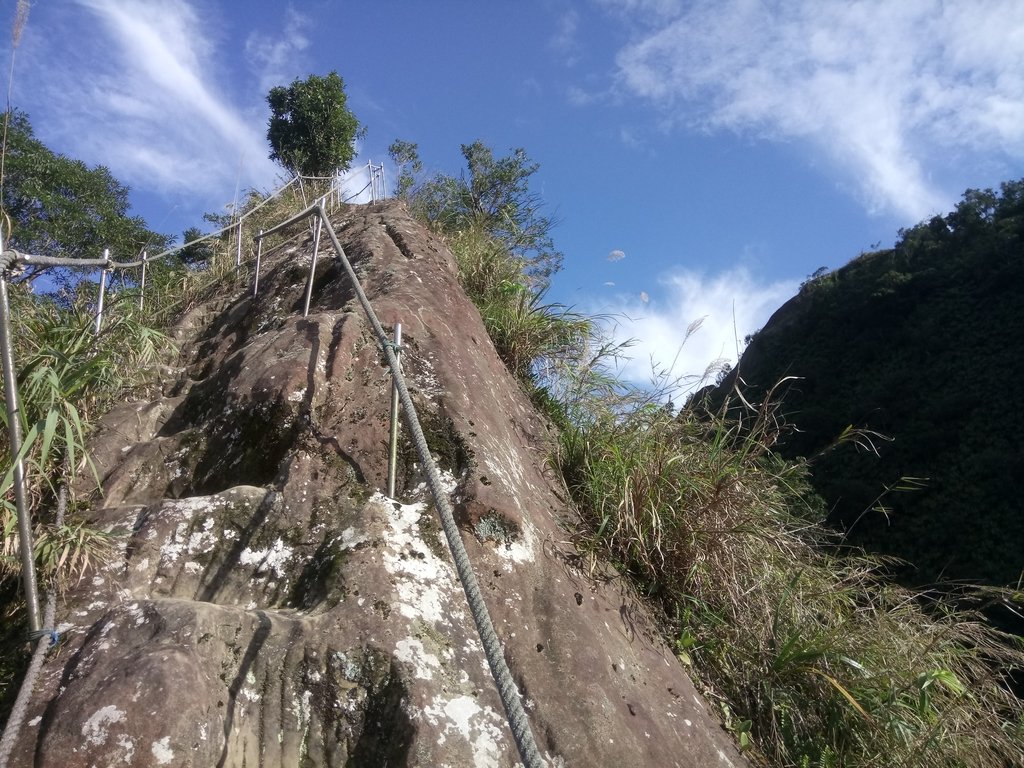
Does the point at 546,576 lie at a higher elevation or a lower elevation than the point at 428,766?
higher

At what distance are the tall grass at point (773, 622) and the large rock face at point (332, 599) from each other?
247mm

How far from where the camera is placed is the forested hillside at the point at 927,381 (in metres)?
22.1

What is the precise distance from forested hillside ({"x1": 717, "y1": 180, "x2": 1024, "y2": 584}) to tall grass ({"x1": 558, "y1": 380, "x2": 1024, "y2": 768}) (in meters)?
16.3

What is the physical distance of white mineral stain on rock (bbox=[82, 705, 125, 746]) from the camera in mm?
1738

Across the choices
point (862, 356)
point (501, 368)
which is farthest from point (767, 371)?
point (501, 368)

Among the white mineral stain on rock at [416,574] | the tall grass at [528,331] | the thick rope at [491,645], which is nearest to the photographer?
the thick rope at [491,645]

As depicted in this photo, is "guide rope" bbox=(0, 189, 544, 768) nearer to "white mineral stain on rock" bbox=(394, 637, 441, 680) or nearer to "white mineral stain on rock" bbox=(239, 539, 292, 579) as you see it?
"white mineral stain on rock" bbox=(394, 637, 441, 680)

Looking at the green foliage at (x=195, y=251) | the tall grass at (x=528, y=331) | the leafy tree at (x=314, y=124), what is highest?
the leafy tree at (x=314, y=124)

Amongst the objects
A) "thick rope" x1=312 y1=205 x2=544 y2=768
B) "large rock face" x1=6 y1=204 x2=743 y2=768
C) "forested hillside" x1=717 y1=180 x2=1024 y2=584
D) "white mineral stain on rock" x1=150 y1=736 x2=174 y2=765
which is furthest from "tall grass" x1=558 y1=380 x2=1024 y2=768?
"forested hillside" x1=717 y1=180 x2=1024 y2=584

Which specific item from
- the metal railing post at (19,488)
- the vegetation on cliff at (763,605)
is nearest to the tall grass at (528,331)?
the vegetation on cliff at (763,605)

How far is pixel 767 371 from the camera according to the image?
33.3 meters

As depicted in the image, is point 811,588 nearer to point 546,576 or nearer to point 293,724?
point 546,576

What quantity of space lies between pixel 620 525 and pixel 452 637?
3.57ft

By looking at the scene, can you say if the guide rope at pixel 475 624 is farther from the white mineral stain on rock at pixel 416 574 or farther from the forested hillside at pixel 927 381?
the forested hillside at pixel 927 381
